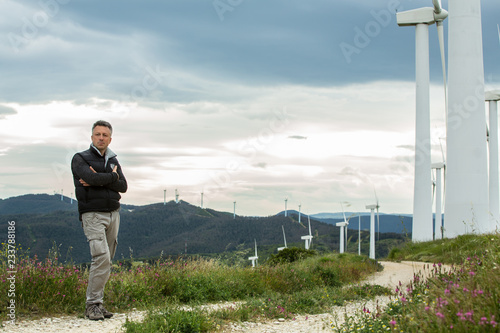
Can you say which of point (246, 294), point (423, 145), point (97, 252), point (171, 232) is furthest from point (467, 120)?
point (171, 232)

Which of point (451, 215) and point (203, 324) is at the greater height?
point (451, 215)

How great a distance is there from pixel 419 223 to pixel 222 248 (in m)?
117

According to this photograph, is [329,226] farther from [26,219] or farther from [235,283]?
[235,283]

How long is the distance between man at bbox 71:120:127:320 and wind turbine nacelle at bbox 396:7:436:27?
3010 cm

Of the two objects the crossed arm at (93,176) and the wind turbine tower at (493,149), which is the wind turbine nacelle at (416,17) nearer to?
the wind turbine tower at (493,149)

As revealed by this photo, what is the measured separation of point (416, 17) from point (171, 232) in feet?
503

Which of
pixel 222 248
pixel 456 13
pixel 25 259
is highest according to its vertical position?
pixel 456 13

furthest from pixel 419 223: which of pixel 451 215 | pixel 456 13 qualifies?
pixel 456 13

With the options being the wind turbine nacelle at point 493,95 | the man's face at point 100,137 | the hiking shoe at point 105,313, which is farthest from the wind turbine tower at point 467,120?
the wind turbine nacelle at point 493,95

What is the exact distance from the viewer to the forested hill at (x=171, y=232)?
136788 millimetres

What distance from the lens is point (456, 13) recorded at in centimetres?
2244

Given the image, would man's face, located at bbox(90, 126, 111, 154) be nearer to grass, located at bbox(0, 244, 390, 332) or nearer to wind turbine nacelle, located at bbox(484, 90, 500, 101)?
grass, located at bbox(0, 244, 390, 332)

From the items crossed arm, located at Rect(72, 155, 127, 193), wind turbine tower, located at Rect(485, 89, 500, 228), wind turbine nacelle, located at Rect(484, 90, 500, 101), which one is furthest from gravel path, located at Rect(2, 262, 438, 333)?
wind turbine nacelle, located at Rect(484, 90, 500, 101)

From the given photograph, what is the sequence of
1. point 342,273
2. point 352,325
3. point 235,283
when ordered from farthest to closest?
point 342,273, point 235,283, point 352,325
